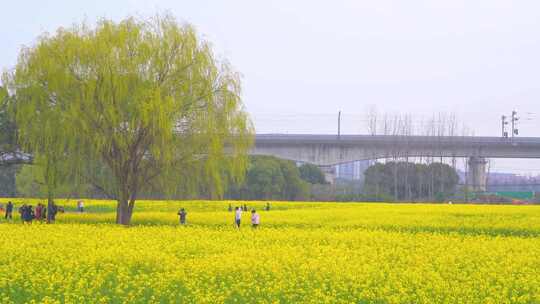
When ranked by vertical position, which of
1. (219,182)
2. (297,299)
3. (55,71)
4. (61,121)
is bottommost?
(297,299)

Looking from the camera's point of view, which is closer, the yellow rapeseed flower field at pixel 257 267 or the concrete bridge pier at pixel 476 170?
the yellow rapeseed flower field at pixel 257 267

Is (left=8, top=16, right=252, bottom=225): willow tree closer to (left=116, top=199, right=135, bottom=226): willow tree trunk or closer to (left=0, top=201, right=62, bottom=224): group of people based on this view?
(left=116, top=199, right=135, bottom=226): willow tree trunk

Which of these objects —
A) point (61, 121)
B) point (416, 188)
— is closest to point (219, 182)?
point (61, 121)

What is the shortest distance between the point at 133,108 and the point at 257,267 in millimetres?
16118

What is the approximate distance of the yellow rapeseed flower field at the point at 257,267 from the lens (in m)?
14.4

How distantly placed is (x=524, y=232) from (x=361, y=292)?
A: 2014cm

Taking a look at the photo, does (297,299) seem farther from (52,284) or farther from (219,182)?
(219,182)

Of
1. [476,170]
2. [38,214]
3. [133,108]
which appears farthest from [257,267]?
[476,170]

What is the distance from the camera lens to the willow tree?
32.3m

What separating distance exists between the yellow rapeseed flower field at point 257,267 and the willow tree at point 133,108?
4.61 meters

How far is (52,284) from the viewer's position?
1468cm

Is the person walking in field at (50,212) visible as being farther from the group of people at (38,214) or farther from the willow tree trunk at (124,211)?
the willow tree trunk at (124,211)

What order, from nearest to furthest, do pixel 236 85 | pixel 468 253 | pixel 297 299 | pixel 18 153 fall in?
pixel 297 299, pixel 468 253, pixel 236 85, pixel 18 153

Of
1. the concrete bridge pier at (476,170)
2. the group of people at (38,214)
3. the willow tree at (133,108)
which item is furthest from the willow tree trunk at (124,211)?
the concrete bridge pier at (476,170)
